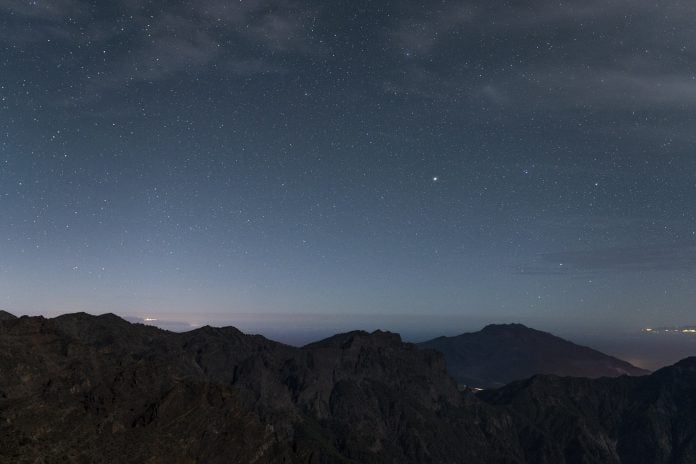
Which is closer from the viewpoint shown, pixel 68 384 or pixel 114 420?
pixel 114 420

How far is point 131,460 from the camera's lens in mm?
151125

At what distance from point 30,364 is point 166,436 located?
54874mm

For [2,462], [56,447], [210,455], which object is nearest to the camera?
[2,462]

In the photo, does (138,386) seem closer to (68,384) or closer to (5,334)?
(68,384)

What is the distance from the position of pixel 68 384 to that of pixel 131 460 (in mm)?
48873

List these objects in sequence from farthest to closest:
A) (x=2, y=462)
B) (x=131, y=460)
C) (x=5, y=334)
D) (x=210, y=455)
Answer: (x=5, y=334) → (x=210, y=455) → (x=131, y=460) → (x=2, y=462)

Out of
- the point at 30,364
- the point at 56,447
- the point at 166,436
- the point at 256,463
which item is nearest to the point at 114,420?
the point at 166,436

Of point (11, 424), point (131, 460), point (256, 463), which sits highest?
point (11, 424)

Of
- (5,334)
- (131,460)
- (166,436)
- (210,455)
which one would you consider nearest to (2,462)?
(131,460)

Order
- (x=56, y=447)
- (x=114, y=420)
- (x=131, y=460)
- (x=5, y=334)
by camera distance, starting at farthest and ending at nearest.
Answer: (x=5, y=334)
(x=114, y=420)
(x=131, y=460)
(x=56, y=447)

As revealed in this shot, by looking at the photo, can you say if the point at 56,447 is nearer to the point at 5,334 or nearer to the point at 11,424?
the point at 11,424

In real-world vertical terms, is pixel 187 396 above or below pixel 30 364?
below

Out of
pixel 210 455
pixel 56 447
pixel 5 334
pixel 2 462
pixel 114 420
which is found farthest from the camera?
pixel 5 334

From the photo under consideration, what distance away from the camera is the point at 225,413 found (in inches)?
7859
